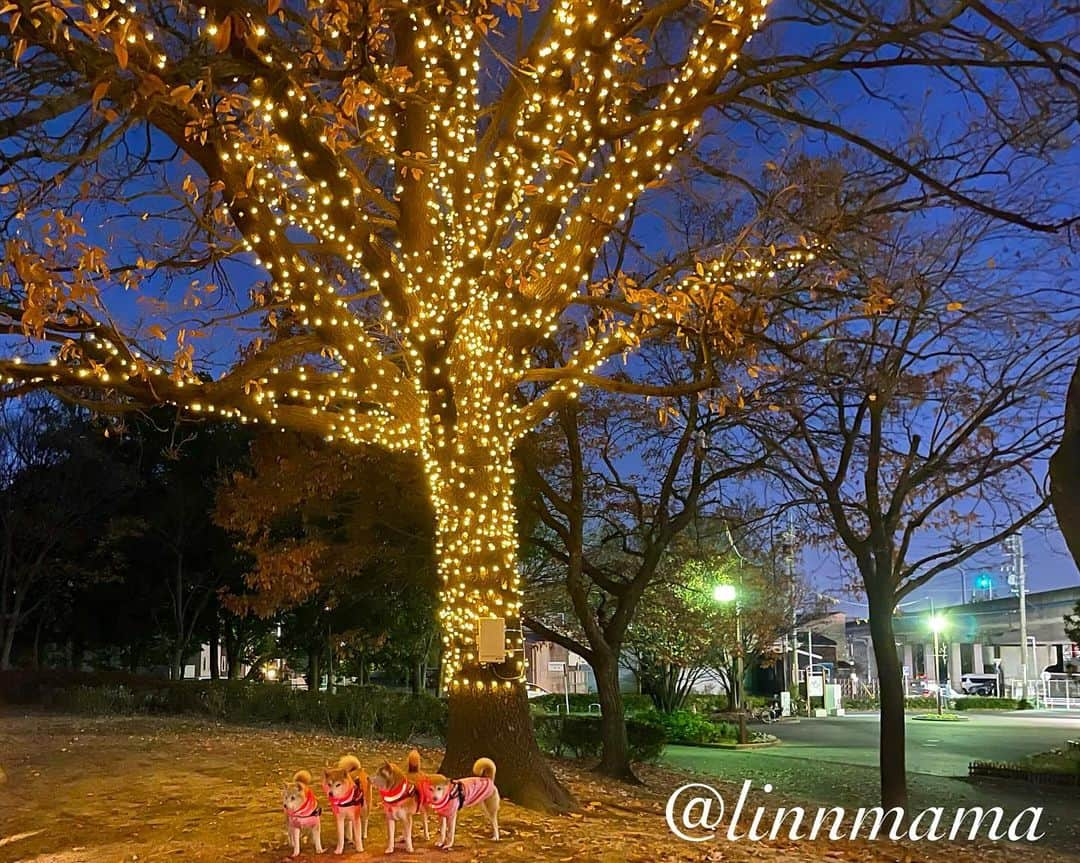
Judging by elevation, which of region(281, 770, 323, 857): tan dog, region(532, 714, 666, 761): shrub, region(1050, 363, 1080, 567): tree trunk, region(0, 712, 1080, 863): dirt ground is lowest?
region(532, 714, 666, 761): shrub

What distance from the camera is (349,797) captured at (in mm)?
5535

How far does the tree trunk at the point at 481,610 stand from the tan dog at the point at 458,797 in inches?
66.5

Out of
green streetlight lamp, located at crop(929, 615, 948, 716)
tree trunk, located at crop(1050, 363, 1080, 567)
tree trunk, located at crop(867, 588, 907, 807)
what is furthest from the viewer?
green streetlight lamp, located at crop(929, 615, 948, 716)

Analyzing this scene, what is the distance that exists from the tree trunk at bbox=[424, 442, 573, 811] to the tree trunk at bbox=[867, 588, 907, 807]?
18.7ft

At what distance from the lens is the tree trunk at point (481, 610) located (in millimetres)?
7871

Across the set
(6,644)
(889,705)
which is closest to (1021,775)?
(889,705)

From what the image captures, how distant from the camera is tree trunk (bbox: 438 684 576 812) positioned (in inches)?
306

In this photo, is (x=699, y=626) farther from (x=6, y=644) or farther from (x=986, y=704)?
(x=986, y=704)

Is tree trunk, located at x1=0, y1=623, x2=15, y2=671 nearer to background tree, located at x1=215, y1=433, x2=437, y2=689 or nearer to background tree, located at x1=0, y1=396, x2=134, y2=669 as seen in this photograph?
background tree, located at x1=0, y1=396, x2=134, y2=669

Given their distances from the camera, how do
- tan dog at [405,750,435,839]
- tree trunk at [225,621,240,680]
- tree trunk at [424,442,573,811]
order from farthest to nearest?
tree trunk at [225,621,240,680] → tree trunk at [424,442,573,811] → tan dog at [405,750,435,839]

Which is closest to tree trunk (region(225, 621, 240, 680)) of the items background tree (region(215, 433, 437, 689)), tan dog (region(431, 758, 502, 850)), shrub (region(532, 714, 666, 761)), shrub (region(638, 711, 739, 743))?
background tree (region(215, 433, 437, 689))

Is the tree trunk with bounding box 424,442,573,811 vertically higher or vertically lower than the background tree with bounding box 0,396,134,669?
lower

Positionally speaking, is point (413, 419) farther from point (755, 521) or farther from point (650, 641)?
point (650, 641)

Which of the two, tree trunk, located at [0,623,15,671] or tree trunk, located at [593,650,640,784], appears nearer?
tree trunk, located at [593,650,640,784]
